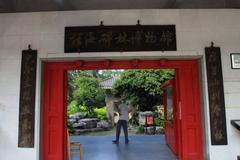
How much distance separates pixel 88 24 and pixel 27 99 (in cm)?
176

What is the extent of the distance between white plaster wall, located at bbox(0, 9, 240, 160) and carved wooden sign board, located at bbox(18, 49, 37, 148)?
9 centimetres

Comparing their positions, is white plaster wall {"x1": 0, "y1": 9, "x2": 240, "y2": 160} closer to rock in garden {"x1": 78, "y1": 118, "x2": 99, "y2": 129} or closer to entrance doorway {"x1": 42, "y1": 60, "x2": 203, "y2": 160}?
entrance doorway {"x1": 42, "y1": 60, "x2": 203, "y2": 160}

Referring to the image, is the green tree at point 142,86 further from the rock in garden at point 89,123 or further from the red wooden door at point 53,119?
the red wooden door at point 53,119

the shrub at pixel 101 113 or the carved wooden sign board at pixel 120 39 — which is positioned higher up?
the carved wooden sign board at pixel 120 39

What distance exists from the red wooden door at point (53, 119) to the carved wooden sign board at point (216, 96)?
2.72 m

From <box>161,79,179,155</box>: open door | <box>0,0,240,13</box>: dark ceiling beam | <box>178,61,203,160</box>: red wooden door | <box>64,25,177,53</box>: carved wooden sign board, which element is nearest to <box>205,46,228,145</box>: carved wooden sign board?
<box>178,61,203,160</box>: red wooden door

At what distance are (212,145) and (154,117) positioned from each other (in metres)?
8.49

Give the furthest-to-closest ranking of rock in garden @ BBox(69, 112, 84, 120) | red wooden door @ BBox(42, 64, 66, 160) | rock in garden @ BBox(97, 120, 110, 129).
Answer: rock in garden @ BBox(69, 112, 84, 120) → rock in garden @ BBox(97, 120, 110, 129) → red wooden door @ BBox(42, 64, 66, 160)

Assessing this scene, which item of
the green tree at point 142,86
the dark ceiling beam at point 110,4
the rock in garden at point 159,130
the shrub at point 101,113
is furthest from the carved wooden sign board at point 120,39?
the shrub at point 101,113

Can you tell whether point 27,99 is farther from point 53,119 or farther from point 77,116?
point 77,116

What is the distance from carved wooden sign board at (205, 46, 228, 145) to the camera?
5.10m

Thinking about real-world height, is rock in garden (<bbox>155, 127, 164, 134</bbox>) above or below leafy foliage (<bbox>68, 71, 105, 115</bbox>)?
below

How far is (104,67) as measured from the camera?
18.2 feet

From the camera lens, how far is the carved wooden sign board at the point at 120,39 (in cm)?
528
